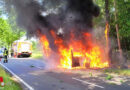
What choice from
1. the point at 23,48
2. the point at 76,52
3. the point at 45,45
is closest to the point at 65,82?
the point at 76,52

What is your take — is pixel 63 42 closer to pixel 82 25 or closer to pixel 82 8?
pixel 82 25

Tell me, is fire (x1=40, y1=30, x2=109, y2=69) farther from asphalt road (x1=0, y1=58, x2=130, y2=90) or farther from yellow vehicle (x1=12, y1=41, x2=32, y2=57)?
yellow vehicle (x1=12, y1=41, x2=32, y2=57)

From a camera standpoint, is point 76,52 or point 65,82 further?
point 76,52

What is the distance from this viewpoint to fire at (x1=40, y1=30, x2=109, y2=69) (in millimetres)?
15267

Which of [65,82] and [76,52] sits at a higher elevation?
[76,52]

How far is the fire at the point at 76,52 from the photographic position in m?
15.3

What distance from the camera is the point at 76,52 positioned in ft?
52.5

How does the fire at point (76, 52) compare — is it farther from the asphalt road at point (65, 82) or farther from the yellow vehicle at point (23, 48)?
the yellow vehicle at point (23, 48)

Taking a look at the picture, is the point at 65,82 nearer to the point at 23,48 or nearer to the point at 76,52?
the point at 76,52

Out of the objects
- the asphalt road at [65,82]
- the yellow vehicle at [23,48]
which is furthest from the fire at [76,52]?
the yellow vehicle at [23,48]

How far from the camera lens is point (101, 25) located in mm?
21656

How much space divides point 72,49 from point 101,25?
7305 millimetres

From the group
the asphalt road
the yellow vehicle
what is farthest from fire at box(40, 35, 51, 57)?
the yellow vehicle

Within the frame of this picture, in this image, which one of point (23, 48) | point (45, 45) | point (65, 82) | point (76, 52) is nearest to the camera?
point (65, 82)
